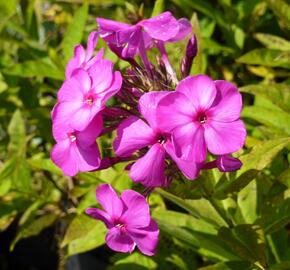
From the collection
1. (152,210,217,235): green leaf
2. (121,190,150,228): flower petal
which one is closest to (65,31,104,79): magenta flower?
(121,190,150,228): flower petal

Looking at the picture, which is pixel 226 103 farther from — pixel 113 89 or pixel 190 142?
pixel 113 89

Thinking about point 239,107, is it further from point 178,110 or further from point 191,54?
point 191,54

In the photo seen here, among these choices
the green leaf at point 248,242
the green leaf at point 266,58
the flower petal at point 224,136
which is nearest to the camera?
the flower petal at point 224,136

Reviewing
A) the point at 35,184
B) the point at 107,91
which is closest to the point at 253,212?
the point at 107,91

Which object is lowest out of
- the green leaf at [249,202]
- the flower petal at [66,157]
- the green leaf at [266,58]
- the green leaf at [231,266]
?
the green leaf at [231,266]

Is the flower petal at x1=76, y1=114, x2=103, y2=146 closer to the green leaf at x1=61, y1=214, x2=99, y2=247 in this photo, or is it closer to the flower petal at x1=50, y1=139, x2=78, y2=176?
the flower petal at x1=50, y1=139, x2=78, y2=176

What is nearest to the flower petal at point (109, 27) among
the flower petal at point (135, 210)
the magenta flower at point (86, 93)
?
the magenta flower at point (86, 93)

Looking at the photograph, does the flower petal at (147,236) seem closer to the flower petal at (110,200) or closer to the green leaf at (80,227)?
the flower petal at (110,200)
